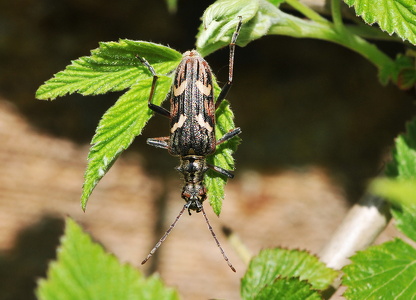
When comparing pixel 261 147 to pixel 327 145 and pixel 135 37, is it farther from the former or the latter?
pixel 135 37

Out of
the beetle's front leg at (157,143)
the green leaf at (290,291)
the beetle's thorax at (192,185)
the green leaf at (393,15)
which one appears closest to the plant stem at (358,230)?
the green leaf at (290,291)

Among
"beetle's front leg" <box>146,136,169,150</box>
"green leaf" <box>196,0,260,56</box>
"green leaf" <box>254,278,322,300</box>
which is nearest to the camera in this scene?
"green leaf" <box>196,0,260,56</box>

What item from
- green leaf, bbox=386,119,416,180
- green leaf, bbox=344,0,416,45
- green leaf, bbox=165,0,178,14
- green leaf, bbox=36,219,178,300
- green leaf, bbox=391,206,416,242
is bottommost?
green leaf, bbox=36,219,178,300

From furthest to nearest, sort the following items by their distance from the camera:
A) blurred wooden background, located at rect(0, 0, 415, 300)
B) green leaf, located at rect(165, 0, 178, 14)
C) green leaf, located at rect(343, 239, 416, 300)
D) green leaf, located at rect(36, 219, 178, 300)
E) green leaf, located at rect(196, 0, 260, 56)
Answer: blurred wooden background, located at rect(0, 0, 415, 300)
green leaf, located at rect(165, 0, 178, 14)
green leaf, located at rect(343, 239, 416, 300)
green leaf, located at rect(196, 0, 260, 56)
green leaf, located at rect(36, 219, 178, 300)

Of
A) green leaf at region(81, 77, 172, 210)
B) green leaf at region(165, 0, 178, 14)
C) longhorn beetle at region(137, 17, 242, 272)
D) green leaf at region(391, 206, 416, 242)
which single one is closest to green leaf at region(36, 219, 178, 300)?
green leaf at region(81, 77, 172, 210)

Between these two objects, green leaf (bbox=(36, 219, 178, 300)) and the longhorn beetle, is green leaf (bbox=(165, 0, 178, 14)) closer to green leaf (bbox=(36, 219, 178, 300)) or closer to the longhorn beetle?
the longhorn beetle

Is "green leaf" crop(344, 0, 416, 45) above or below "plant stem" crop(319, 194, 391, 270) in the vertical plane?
above

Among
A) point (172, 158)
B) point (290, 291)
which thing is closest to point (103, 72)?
point (290, 291)

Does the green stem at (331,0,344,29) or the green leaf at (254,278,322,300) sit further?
the green stem at (331,0,344,29)
